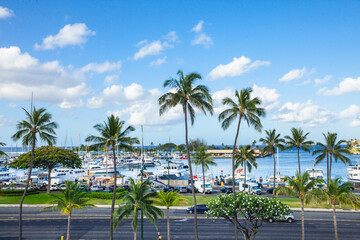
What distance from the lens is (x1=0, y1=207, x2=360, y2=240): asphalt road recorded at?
34.6 m

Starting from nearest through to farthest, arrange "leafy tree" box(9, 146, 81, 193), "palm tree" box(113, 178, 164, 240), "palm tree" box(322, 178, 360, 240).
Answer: "palm tree" box(113, 178, 164, 240), "palm tree" box(322, 178, 360, 240), "leafy tree" box(9, 146, 81, 193)

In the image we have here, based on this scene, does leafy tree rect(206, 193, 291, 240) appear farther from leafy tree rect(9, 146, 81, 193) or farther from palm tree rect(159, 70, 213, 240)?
leafy tree rect(9, 146, 81, 193)

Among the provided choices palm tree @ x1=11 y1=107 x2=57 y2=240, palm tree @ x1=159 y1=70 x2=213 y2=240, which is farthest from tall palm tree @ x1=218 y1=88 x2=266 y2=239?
palm tree @ x1=11 y1=107 x2=57 y2=240

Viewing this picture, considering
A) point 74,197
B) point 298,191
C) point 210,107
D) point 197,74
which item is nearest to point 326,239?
point 298,191

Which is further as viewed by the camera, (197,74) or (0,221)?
(0,221)

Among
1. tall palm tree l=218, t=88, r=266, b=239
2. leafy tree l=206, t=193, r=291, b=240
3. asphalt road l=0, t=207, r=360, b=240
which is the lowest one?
asphalt road l=0, t=207, r=360, b=240

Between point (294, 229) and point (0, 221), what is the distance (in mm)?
41696

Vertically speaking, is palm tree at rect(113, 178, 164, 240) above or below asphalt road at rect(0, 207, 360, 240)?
above

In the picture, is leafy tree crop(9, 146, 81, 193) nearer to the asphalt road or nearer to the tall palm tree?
the asphalt road

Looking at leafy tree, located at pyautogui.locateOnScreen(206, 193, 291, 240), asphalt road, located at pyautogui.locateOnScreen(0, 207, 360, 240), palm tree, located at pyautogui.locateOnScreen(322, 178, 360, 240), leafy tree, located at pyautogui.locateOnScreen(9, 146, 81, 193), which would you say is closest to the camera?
leafy tree, located at pyautogui.locateOnScreen(206, 193, 291, 240)

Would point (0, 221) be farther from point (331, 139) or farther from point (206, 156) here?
point (331, 139)

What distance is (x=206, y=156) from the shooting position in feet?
202

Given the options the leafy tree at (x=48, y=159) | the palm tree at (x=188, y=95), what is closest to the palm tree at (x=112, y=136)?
the palm tree at (x=188, y=95)

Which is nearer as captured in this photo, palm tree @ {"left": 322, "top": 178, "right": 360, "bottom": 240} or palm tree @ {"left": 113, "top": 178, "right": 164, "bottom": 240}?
palm tree @ {"left": 113, "top": 178, "right": 164, "bottom": 240}
